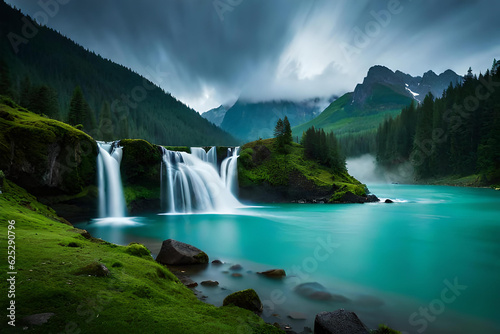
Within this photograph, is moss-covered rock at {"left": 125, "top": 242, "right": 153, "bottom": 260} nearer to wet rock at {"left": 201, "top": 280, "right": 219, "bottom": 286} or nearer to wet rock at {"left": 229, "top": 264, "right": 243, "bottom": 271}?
wet rock at {"left": 201, "top": 280, "right": 219, "bottom": 286}

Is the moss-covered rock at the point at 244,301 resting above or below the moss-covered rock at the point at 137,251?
below

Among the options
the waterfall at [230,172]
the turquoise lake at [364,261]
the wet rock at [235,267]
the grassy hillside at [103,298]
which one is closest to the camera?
the grassy hillside at [103,298]

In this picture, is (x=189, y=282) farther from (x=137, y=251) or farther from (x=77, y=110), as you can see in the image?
(x=77, y=110)

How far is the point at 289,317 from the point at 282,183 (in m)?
40.7

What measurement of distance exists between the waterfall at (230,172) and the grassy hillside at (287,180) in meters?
1.00

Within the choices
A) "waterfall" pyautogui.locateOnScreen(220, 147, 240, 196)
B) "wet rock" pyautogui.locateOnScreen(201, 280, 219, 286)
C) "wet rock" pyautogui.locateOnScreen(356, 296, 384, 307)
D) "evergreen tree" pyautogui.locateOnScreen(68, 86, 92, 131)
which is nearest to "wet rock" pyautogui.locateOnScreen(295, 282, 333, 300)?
"wet rock" pyautogui.locateOnScreen(356, 296, 384, 307)

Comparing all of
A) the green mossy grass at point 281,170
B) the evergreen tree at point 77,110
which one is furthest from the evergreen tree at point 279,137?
the evergreen tree at point 77,110

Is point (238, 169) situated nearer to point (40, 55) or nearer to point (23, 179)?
A: point (23, 179)

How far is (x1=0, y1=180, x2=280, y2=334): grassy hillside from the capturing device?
4.83 metres

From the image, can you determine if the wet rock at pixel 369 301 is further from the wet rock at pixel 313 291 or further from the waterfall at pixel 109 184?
the waterfall at pixel 109 184

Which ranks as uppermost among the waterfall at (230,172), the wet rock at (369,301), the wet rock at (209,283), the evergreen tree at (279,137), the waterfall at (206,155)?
the evergreen tree at (279,137)

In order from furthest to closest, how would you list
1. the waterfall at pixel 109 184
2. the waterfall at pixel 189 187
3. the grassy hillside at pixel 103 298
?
the waterfall at pixel 189 187 < the waterfall at pixel 109 184 < the grassy hillside at pixel 103 298

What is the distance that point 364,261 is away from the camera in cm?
1470

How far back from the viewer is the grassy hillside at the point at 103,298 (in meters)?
4.83
